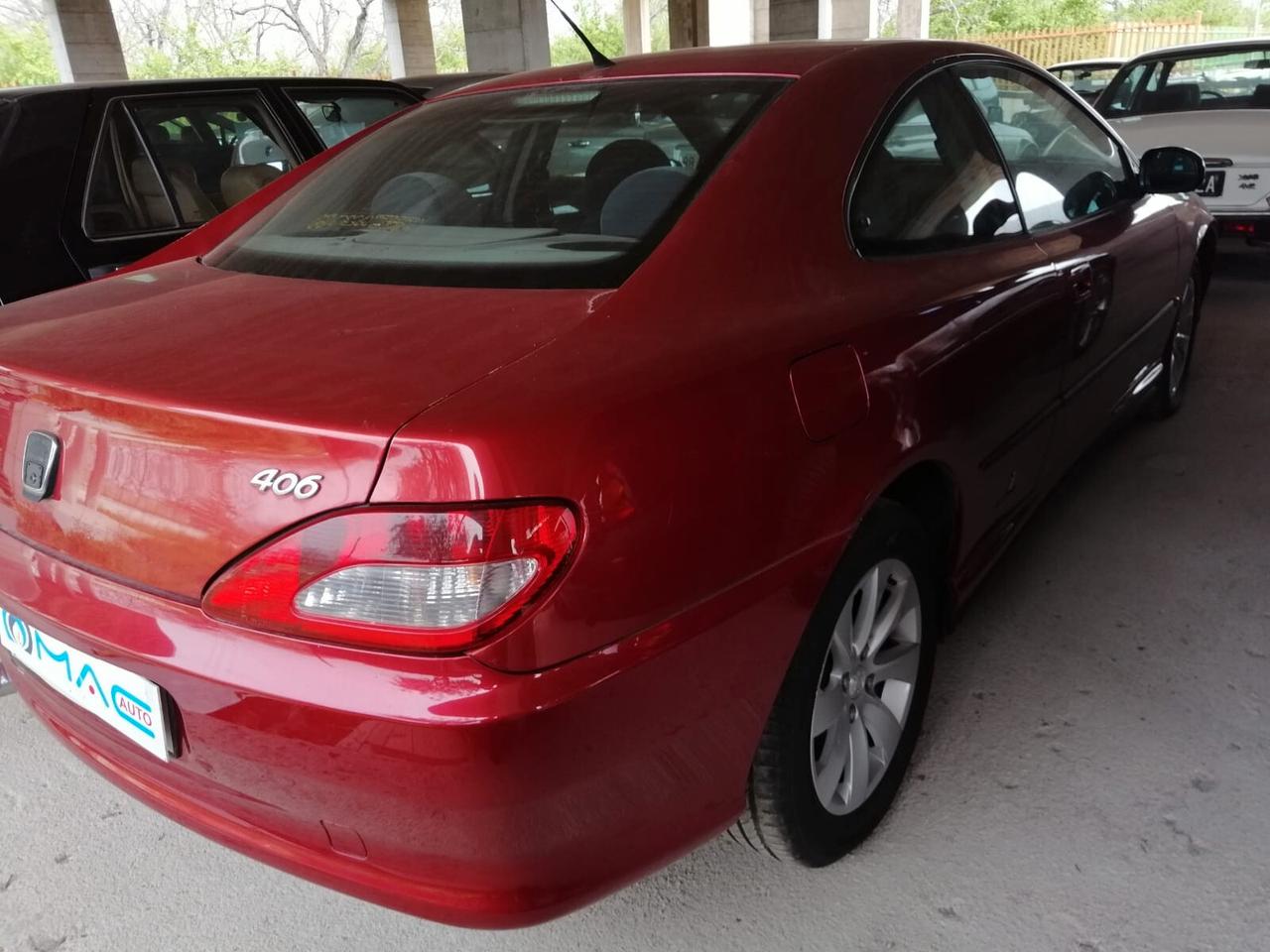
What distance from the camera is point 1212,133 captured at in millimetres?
5918

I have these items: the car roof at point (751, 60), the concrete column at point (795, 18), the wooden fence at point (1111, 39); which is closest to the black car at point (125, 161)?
the car roof at point (751, 60)

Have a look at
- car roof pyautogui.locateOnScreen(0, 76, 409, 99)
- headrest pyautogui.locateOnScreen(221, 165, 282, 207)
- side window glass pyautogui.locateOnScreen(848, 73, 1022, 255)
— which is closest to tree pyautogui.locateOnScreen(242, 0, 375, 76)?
car roof pyautogui.locateOnScreen(0, 76, 409, 99)

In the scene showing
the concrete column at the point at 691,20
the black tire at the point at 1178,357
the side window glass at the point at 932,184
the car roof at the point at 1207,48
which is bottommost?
the black tire at the point at 1178,357

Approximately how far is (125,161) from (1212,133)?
18.6ft

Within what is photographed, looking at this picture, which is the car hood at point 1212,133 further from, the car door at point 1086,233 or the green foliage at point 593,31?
the green foliage at point 593,31

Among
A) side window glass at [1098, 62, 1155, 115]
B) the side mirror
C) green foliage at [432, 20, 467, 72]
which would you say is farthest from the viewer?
green foliage at [432, 20, 467, 72]

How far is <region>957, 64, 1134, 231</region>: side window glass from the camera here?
2.36 metres

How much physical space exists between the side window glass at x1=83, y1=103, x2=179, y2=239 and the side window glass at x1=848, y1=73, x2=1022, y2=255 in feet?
8.78

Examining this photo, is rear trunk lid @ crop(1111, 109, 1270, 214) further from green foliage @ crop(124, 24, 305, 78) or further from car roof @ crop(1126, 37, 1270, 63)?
green foliage @ crop(124, 24, 305, 78)

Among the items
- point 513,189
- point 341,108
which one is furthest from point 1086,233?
point 341,108

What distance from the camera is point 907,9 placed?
69.4ft

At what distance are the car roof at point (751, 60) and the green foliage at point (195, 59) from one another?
36.2 m

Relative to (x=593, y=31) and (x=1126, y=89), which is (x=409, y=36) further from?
(x=593, y=31)

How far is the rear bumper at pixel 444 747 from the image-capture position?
118 cm
